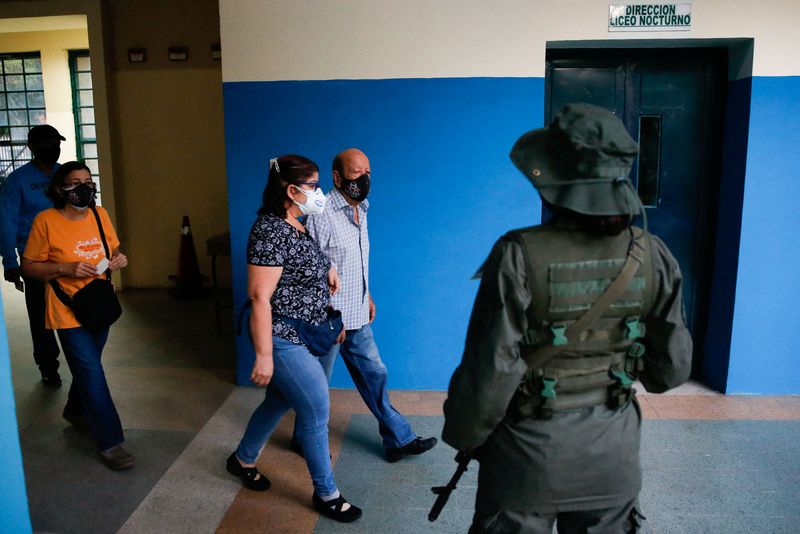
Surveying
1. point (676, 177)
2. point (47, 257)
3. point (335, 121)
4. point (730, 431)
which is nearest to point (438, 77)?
point (335, 121)

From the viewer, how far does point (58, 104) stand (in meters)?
9.59

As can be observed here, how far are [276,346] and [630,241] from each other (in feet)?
5.24

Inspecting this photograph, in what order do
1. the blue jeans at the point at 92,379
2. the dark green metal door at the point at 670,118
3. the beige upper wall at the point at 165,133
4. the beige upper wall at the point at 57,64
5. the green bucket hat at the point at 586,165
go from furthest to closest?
1. the beige upper wall at the point at 57,64
2. the beige upper wall at the point at 165,133
3. the dark green metal door at the point at 670,118
4. the blue jeans at the point at 92,379
5. the green bucket hat at the point at 586,165

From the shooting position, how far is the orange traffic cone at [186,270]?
25.6ft

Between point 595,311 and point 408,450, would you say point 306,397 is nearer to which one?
point 408,450

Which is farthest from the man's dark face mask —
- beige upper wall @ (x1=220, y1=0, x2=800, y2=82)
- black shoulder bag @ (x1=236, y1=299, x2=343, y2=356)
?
black shoulder bag @ (x1=236, y1=299, x2=343, y2=356)

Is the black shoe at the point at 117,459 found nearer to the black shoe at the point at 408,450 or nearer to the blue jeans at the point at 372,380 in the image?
the blue jeans at the point at 372,380

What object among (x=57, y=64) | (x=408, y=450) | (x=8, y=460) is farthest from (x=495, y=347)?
(x=57, y=64)

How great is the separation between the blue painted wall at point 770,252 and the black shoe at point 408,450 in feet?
7.70

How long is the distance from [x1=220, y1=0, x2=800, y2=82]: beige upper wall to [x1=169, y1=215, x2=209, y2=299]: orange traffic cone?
12.2 feet

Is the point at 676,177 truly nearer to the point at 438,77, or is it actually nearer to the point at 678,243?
the point at 678,243

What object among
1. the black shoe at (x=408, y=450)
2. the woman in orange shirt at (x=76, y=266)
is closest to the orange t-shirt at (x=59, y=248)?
the woman in orange shirt at (x=76, y=266)

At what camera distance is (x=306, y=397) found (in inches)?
117

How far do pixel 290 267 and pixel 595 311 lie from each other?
1413 mm
